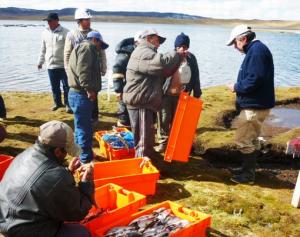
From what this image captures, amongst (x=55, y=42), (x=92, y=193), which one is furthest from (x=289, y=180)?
(x=55, y=42)

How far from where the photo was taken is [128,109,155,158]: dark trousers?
6922 mm

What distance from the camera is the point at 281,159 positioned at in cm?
883

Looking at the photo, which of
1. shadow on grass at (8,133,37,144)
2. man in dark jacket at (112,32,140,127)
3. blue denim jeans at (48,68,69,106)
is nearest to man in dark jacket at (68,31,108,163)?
man in dark jacket at (112,32,140,127)

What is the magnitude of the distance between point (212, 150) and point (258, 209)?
277cm

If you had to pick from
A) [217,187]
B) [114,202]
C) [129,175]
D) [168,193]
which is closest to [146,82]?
[129,175]

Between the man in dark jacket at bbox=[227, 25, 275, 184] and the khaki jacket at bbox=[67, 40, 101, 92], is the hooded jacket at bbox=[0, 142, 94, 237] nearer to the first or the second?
the khaki jacket at bbox=[67, 40, 101, 92]

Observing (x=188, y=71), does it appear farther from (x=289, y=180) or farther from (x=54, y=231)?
(x=54, y=231)

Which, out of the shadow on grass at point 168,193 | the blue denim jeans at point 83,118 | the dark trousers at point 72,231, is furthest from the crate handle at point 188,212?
the blue denim jeans at point 83,118

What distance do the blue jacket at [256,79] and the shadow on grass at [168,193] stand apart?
1764 mm

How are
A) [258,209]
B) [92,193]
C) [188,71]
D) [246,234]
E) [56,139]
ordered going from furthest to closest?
[188,71] < [258,209] < [246,234] < [92,193] < [56,139]

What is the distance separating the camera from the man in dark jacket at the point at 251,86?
21.2 feet

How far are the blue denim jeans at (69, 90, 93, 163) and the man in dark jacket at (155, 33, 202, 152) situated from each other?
1.82m

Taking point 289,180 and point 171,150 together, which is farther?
point 289,180

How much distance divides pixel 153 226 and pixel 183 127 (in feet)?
8.44
